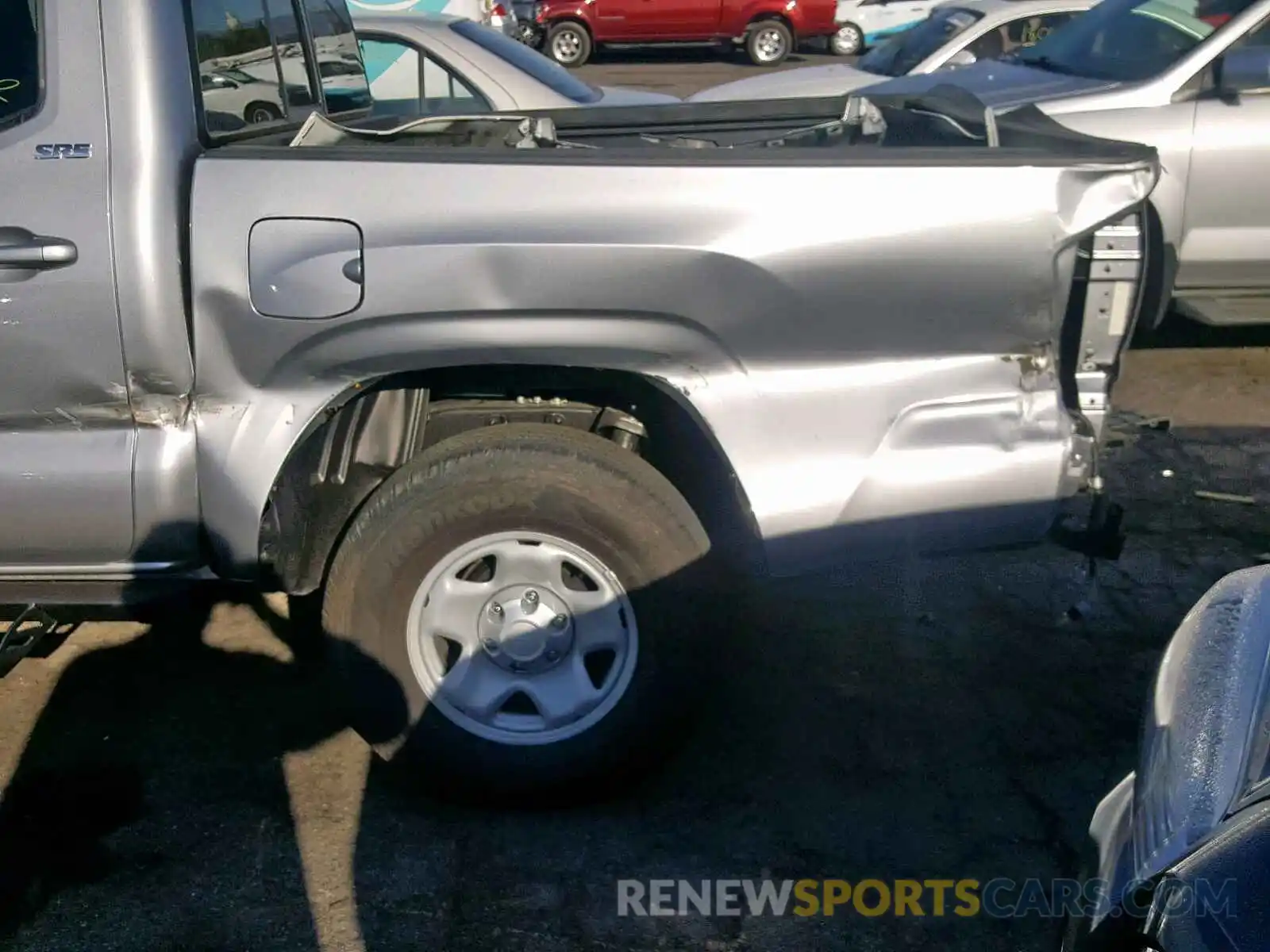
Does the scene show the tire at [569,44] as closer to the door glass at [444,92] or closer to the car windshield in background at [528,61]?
the car windshield in background at [528,61]

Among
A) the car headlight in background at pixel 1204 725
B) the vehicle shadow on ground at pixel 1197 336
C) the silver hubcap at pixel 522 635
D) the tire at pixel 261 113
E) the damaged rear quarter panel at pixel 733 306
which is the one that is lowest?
the vehicle shadow on ground at pixel 1197 336

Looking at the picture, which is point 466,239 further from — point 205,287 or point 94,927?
point 94,927

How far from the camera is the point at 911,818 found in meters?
3.23

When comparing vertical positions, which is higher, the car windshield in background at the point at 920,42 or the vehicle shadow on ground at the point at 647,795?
the car windshield in background at the point at 920,42

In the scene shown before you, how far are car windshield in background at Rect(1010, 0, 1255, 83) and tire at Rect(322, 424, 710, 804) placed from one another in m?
4.82

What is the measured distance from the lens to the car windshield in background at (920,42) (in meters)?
9.97

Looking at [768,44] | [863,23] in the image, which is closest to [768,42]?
[768,44]

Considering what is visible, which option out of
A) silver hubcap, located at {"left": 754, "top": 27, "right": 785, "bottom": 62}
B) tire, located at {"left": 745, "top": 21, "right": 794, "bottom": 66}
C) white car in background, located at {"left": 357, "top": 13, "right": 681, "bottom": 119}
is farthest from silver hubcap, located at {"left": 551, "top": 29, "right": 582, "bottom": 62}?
white car in background, located at {"left": 357, "top": 13, "right": 681, "bottom": 119}

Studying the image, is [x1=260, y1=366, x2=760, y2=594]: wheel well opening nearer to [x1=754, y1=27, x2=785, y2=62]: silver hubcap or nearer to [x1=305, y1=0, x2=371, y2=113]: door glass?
[x1=305, y1=0, x2=371, y2=113]: door glass

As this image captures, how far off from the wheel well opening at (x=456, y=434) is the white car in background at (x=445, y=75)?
3786 mm

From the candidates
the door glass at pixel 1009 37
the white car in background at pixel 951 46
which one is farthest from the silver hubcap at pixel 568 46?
the door glass at pixel 1009 37

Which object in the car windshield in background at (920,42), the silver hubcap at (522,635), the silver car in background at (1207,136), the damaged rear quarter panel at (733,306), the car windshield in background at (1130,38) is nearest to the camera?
the damaged rear quarter panel at (733,306)

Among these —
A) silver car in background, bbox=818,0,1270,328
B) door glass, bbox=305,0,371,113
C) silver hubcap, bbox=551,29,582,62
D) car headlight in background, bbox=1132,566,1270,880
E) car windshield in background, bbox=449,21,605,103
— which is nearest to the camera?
car headlight in background, bbox=1132,566,1270,880

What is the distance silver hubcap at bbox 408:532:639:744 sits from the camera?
3.03m
